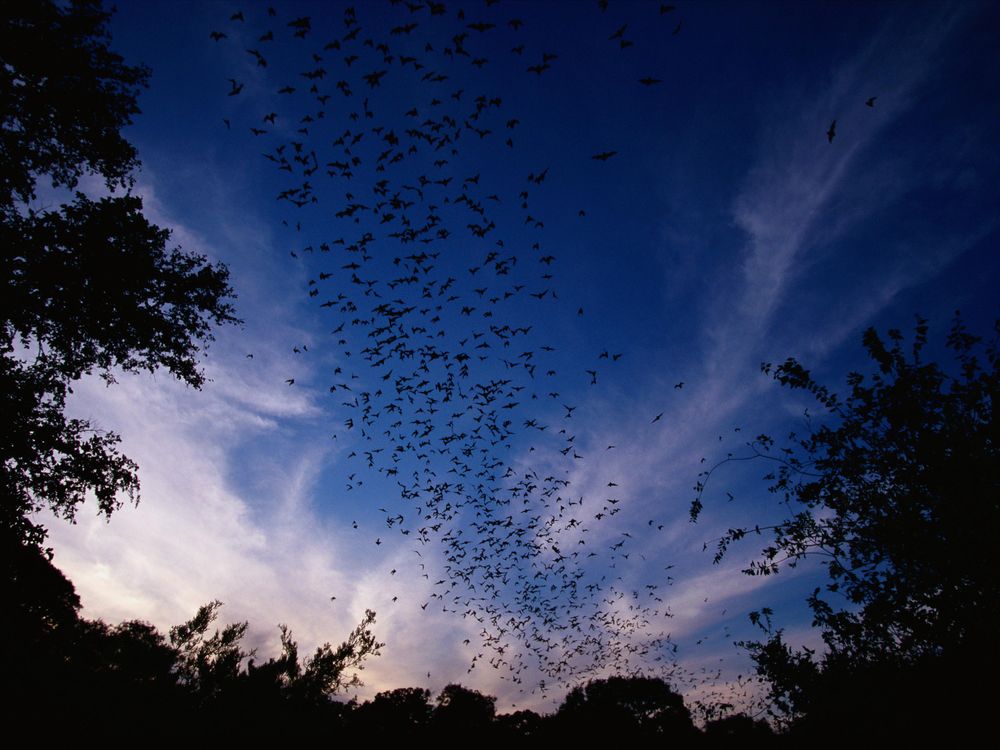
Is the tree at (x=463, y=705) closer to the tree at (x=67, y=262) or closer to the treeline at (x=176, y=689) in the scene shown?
the treeline at (x=176, y=689)

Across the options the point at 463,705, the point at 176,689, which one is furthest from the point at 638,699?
the point at 176,689

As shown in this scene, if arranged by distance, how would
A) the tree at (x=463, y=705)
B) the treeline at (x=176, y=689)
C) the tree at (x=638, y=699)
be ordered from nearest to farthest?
the treeline at (x=176, y=689) < the tree at (x=463, y=705) < the tree at (x=638, y=699)

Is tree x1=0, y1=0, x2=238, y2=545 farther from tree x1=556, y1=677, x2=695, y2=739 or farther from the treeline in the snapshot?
tree x1=556, y1=677, x2=695, y2=739

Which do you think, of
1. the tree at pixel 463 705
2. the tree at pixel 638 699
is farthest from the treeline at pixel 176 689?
the tree at pixel 638 699

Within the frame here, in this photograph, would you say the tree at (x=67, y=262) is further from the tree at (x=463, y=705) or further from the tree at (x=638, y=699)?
the tree at (x=638, y=699)

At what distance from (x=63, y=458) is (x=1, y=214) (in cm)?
723

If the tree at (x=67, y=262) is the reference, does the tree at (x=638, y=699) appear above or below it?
below

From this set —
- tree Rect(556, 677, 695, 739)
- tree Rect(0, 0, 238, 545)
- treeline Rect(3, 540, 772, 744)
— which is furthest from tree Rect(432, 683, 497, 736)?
tree Rect(0, 0, 238, 545)

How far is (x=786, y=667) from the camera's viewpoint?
10.7 metres

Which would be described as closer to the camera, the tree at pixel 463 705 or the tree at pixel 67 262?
the tree at pixel 67 262

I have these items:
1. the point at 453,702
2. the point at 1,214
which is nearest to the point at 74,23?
the point at 1,214

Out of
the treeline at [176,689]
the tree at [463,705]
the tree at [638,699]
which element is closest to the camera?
the treeline at [176,689]

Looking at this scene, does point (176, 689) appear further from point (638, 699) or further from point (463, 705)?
point (638, 699)

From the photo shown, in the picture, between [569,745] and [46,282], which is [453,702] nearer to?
[569,745]
